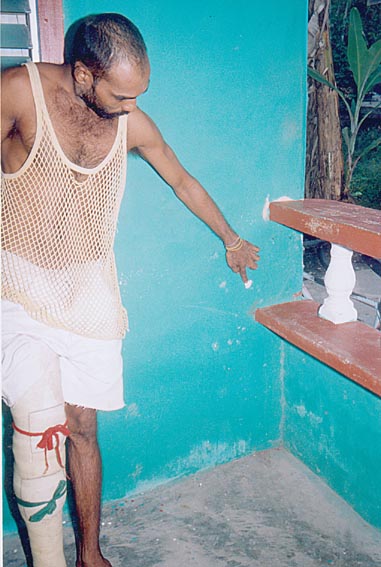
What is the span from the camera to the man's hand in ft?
8.52

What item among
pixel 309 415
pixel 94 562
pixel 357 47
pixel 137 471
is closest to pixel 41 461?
pixel 94 562

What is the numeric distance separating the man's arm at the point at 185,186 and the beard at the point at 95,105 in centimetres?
22

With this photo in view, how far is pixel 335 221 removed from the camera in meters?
2.28

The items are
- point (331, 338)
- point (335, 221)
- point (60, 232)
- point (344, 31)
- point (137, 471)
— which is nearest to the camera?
point (60, 232)

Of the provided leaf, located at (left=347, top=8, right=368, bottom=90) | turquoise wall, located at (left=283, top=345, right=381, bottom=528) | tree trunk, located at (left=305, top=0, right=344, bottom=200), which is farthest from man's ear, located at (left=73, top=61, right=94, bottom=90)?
tree trunk, located at (left=305, top=0, right=344, bottom=200)

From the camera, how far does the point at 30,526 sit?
1.89 metres

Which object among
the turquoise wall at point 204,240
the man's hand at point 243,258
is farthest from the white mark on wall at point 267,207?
the man's hand at point 243,258

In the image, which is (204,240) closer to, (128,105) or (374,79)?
(128,105)

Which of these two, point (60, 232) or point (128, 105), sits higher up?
point (128, 105)

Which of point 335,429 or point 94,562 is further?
point 335,429

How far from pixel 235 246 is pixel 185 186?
15.0 inches

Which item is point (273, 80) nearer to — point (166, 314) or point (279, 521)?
point (166, 314)

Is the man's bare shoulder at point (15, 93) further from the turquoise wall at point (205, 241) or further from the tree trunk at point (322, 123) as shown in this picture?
the tree trunk at point (322, 123)

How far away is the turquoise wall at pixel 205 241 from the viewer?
7.72ft
